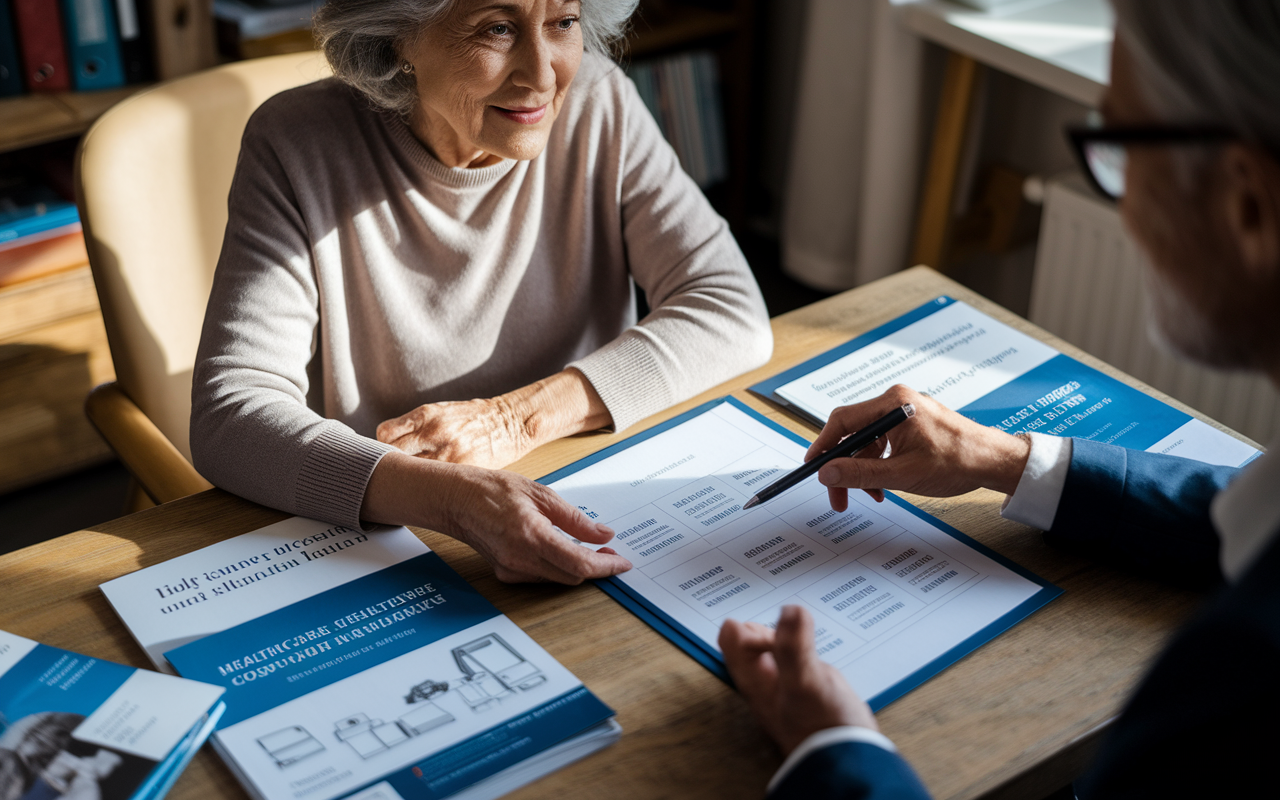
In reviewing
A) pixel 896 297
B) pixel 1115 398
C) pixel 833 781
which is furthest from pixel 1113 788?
pixel 896 297

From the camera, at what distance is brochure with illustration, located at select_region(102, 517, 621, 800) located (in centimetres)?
82

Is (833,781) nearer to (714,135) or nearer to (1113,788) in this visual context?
(1113,788)

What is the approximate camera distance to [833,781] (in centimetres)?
76

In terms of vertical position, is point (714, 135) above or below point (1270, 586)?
below

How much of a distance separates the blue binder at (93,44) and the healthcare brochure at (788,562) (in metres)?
1.82

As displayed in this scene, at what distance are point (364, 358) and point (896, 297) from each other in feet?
2.36

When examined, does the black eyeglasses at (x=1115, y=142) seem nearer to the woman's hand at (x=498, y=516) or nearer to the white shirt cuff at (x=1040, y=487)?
the white shirt cuff at (x=1040, y=487)

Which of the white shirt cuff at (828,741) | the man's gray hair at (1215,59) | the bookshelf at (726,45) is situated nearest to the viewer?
the man's gray hair at (1215,59)

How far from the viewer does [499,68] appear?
1.27 m

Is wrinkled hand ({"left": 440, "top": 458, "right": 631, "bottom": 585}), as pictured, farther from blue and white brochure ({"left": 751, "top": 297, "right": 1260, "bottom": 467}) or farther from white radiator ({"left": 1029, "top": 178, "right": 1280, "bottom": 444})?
white radiator ({"left": 1029, "top": 178, "right": 1280, "bottom": 444})

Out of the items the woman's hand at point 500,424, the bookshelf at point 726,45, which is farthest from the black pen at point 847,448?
the bookshelf at point 726,45

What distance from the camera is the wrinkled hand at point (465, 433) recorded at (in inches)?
46.6

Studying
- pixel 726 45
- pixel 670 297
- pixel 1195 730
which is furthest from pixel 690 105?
pixel 1195 730

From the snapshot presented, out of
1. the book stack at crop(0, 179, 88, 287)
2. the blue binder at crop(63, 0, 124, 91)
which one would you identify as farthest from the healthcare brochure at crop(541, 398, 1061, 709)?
the blue binder at crop(63, 0, 124, 91)
